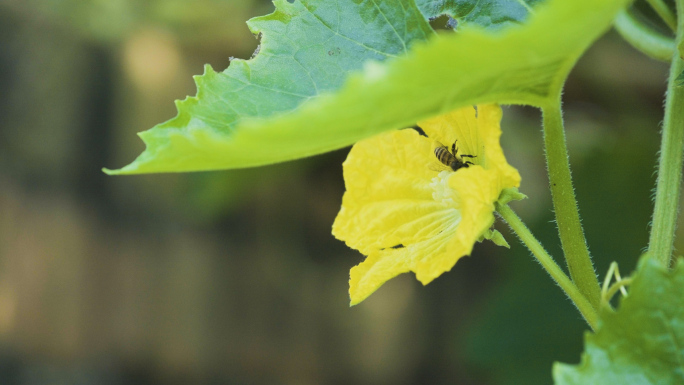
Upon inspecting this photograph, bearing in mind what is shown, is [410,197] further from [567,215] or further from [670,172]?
[670,172]

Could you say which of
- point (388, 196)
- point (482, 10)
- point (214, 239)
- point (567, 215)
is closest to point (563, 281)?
point (567, 215)

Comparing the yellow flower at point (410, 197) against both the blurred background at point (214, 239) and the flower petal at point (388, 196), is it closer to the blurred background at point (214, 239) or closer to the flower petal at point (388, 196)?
the flower petal at point (388, 196)

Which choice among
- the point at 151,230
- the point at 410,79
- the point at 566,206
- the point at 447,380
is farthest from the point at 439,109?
the point at 447,380

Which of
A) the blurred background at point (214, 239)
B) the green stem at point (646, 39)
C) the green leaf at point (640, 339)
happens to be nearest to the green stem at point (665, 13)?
the green stem at point (646, 39)

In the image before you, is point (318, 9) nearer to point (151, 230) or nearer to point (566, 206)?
point (566, 206)

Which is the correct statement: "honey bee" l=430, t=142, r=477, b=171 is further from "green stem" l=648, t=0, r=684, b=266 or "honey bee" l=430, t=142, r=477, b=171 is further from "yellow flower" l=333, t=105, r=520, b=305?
"green stem" l=648, t=0, r=684, b=266

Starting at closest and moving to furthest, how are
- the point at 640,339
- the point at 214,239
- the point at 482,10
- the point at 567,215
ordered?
the point at 640,339
the point at 567,215
the point at 482,10
the point at 214,239

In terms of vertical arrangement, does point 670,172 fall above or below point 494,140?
below
